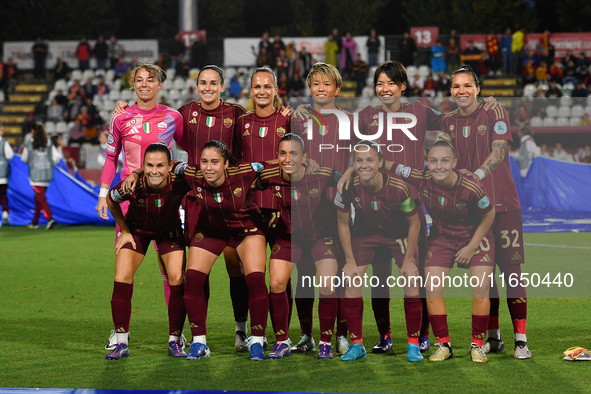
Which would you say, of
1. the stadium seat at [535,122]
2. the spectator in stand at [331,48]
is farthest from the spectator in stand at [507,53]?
the stadium seat at [535,122]

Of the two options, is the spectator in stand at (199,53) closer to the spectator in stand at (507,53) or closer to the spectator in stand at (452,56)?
the spectator in stand at (452,56)

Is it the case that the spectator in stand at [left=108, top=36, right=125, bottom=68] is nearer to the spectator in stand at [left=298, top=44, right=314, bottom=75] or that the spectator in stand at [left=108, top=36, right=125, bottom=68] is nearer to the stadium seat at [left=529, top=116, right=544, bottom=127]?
the spectator in stand at [left=298, top=44, right=314, bottom=75]

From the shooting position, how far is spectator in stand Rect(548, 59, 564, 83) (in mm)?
22297

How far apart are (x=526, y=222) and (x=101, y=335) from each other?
316 inches

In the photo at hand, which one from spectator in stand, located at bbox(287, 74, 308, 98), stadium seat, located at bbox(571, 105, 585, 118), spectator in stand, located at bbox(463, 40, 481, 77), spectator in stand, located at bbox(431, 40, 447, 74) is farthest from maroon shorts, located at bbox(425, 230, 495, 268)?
spectator in stand, located at bbox(463, 40, 481, 77)

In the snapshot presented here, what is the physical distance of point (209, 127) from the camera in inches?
225

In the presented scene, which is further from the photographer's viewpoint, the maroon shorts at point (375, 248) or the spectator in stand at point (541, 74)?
the spectator in stand at point (541, 74)

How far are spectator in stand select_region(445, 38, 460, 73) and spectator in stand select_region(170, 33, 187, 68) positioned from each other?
762 cm

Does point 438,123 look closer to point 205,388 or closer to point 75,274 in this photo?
point 205,388

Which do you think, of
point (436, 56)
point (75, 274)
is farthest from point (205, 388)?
point (436, 56)

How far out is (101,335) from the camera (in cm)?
611

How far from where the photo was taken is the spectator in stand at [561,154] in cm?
1185

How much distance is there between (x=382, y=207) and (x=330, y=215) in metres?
0.33

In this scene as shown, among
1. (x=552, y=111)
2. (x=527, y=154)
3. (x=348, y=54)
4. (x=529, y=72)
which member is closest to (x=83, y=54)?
(x=348, y=54)
